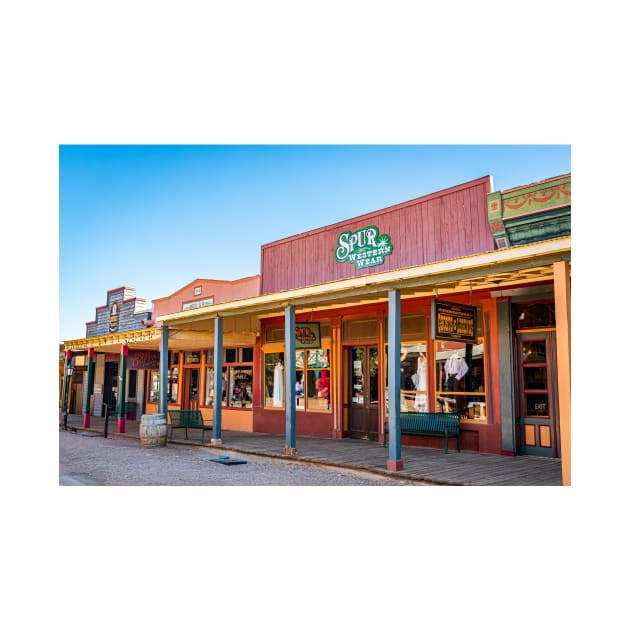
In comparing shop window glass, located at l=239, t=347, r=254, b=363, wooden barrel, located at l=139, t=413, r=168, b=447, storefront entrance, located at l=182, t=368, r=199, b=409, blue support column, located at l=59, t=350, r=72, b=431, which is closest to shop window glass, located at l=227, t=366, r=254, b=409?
shop window glass, located at l=239, t=347, r=254, b=363

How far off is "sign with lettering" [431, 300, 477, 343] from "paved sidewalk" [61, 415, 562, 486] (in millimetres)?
1882

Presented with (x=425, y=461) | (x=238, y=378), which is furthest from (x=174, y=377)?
(x=425, y=461)

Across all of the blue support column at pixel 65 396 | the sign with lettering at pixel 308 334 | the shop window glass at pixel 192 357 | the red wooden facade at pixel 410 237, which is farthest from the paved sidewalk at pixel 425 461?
the blue support column at pixel 65 396

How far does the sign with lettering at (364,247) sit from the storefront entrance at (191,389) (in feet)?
23.7

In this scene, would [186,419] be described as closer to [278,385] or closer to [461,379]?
[278,385]

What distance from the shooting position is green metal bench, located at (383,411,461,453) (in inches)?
393

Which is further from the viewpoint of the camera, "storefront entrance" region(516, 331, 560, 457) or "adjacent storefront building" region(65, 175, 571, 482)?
"storefront entrance" region(516, 331, 560, 457)

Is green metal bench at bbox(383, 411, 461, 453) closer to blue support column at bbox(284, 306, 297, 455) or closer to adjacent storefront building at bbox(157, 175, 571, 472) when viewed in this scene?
adjacent storefront building at bbox(157, 175, 571, 472)

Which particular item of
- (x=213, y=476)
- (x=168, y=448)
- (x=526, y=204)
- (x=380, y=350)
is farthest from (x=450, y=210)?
(x=168, y=448)

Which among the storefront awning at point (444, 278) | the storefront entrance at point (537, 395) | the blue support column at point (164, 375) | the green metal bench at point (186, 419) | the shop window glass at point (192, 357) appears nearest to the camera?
the storefront awning at point (444, 278)

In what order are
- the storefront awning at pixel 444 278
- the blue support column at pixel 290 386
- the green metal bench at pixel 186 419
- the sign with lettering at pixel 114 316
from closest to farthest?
the storefront awning at pixel 444 278 < the blue support column at pixel 290 386 < the green metal bench at pixel 186 419 < the sign with lettering at pixel 114 316

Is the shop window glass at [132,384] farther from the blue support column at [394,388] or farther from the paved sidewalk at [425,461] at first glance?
the blue support column at [394,388]

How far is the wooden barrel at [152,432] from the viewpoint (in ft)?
39.6

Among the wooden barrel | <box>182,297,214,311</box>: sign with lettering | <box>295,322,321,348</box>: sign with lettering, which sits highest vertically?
<box>182,297,214,311</box>: sign with lettering
